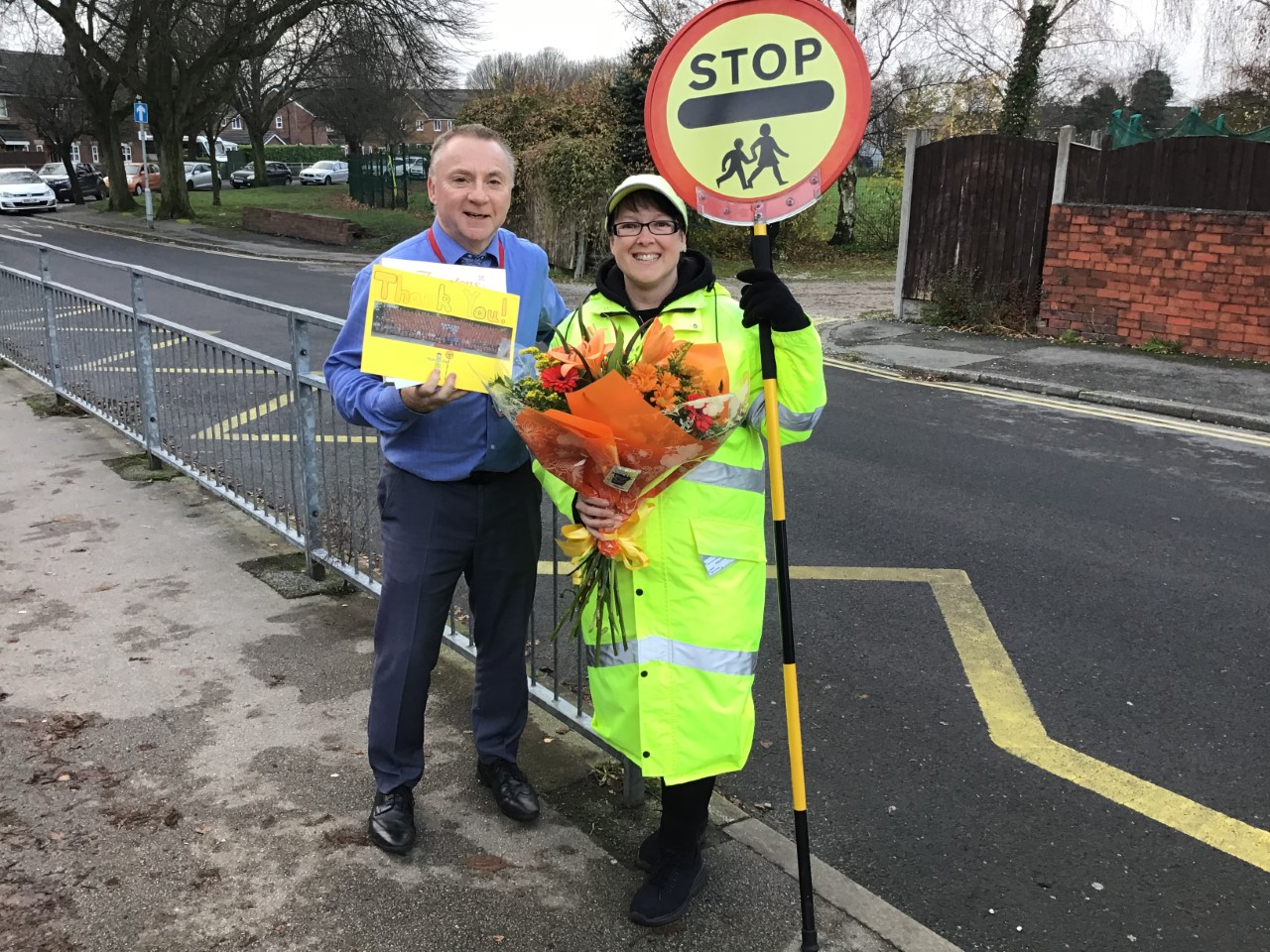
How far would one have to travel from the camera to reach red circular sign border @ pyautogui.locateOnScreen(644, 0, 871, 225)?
8.04 ft

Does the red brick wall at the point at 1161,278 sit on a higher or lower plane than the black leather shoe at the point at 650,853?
higher

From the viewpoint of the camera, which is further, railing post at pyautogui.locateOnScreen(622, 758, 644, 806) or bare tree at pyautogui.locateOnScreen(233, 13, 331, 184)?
bare tree at pyautogui.locateOnScreen(233, 13, 331, 184)

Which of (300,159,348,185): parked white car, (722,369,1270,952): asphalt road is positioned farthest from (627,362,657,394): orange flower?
(300,159,348,185): parked white car

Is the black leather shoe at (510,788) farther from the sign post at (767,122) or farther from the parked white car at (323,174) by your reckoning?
the parked white car at (323,174)

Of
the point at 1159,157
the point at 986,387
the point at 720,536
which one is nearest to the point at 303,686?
the point at 720,536

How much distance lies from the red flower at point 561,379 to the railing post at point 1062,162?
11.9 meters

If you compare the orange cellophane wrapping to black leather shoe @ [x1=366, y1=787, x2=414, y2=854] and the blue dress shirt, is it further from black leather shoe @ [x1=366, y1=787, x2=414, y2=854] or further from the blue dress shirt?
black leather shoe @ [x1=366, y1=787, x2=414, y2=854]

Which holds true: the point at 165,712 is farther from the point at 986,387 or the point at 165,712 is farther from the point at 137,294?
the point at 986,387

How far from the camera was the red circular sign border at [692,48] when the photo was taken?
96.4 inches

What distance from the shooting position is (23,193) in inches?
1501

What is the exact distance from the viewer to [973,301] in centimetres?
1348

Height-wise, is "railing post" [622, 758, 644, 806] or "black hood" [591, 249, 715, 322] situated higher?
"black hood" [591, 249, 715, 322]

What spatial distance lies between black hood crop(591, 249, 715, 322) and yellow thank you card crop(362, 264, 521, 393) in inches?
9.4

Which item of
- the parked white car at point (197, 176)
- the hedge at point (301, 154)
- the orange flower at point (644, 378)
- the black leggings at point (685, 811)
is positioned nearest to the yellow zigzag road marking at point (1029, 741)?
the black leggings at point (685, 811)
